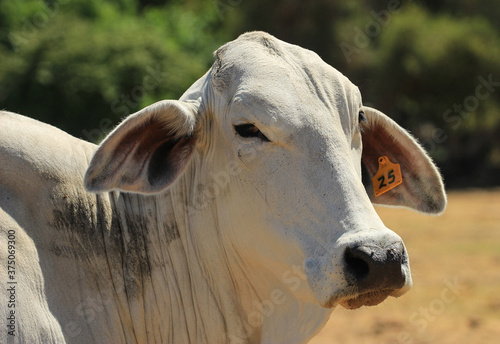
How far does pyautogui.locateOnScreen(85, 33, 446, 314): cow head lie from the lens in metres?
2.99

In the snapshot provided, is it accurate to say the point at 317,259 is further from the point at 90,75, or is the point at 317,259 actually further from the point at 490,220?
the point at 490,220

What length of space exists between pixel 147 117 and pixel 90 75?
634 centimetres

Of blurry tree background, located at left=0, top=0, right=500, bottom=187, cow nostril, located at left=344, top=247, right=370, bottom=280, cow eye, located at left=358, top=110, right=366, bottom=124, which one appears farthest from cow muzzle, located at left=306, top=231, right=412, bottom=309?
blurry tree background, located at left=0, top=0, right=500, bottom=187

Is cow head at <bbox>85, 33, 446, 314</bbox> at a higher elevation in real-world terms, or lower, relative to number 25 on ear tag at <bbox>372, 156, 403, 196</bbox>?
higher

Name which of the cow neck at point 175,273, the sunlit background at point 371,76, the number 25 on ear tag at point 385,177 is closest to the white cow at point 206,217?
the cow neck at point 175,273

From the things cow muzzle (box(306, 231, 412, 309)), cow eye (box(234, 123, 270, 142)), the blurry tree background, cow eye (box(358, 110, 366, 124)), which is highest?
cow eye (box(234, 123, 270, 142))

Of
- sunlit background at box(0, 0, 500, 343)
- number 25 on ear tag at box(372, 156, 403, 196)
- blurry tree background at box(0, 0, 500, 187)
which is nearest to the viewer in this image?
number 25 on ear tag at box(372, 156, 403, 196)

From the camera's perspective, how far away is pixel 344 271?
294 centimetres

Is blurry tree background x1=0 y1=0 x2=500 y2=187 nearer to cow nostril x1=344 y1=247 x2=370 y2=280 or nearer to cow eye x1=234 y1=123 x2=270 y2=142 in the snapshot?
cow eye x1=234 y1=123 x2=270 y2=142

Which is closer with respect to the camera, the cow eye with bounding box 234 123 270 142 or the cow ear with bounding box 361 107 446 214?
the cow eye with bounding box 234 123 270 142

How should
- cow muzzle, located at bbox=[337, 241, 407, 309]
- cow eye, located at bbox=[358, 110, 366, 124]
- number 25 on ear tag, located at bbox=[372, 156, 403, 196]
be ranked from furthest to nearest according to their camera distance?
number 25 on ear tag, located at bbox=[372, 156, 403, 196] → cow eye, located at bbox=[358, 110, 366, 124] → cow muzzle, located at bbox=[337, 241, 407, 309]

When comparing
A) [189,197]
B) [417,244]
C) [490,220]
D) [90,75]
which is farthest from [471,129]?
[189,197]

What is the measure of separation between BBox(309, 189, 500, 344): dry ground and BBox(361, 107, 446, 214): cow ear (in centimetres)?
116

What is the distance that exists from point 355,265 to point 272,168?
634 millimetres
